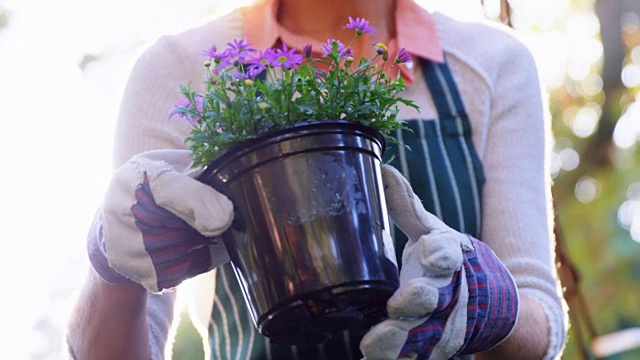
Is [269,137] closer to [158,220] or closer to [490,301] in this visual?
[158,220]

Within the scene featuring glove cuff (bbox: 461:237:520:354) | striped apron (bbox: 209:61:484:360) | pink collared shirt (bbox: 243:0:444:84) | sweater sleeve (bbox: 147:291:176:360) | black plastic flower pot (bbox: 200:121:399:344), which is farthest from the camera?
pink collared shirt (bbox: 243:0:444:84)

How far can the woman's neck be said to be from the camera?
1915mm

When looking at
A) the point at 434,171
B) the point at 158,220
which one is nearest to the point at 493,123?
the point at 434,171

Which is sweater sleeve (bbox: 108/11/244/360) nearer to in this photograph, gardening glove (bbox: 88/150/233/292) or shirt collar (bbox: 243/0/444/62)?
shirt collar (bbox: 243/0/444/62)

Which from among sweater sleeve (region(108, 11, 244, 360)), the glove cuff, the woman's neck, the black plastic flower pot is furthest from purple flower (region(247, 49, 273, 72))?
the woman's neck

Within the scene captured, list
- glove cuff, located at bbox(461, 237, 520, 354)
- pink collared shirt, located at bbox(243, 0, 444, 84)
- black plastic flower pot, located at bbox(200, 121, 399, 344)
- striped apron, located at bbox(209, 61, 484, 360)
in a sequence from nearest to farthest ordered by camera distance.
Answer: black plastic flower pot, located at bbox(200, 121, 399, 344), glove cuff, located at bbox(461, 237, 520, 354), striped apron, located at bbox(209, 61, 484, 360), pink collared shirt, located at bbox(243, 0, 444, 84)

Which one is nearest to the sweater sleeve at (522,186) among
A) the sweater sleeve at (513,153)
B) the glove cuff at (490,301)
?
the sweater sleeve at (513,153)

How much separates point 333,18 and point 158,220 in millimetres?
730

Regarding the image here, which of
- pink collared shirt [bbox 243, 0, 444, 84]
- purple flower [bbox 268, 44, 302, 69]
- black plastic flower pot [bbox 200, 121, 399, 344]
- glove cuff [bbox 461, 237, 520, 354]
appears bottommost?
glove cuff [bbox 461, 237, 520, 354]

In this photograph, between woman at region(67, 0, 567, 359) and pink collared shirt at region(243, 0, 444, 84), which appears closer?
woman at region(67, 0, 567, 359)

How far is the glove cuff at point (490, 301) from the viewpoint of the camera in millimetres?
1406

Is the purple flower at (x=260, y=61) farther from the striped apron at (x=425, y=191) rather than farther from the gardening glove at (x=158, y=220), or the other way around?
the striped apron at (x=425, y=191)

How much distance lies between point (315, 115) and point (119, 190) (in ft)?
0.76

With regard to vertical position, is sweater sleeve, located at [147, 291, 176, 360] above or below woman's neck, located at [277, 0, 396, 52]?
below
